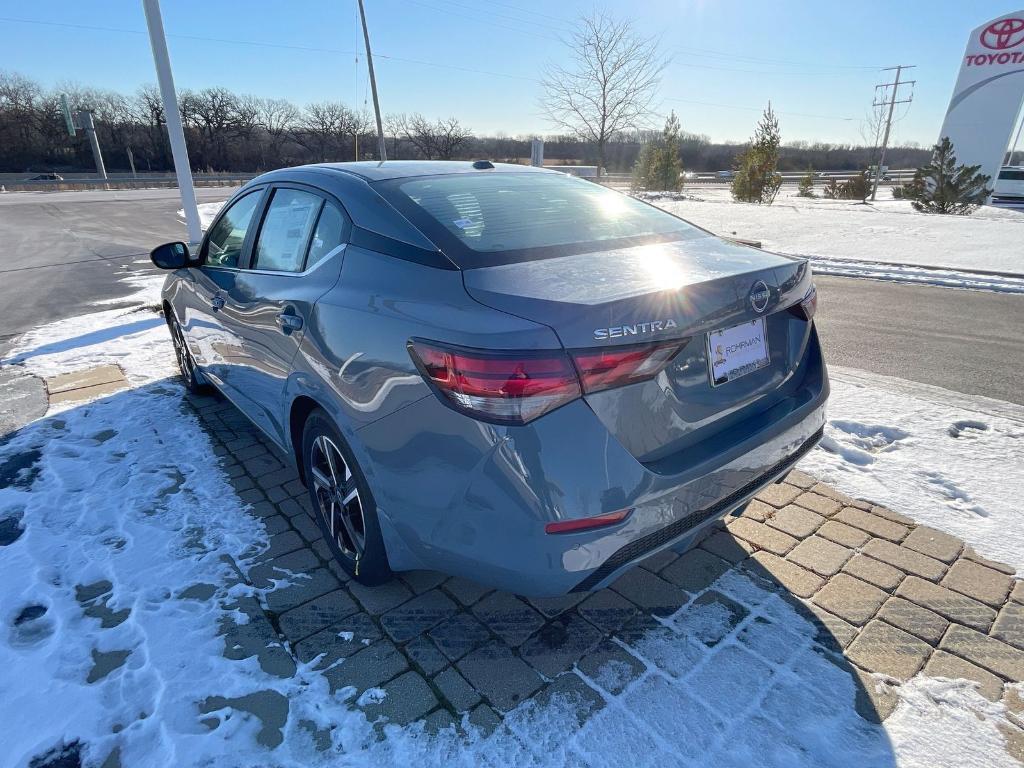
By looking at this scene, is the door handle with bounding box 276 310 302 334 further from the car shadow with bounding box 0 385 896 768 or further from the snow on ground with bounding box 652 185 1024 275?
the snow on ground with bounding box 652 185 1024 275

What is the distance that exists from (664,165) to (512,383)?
→ 31931 millimetres

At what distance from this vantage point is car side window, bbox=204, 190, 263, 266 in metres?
3.17

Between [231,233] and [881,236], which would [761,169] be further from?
[231,233]

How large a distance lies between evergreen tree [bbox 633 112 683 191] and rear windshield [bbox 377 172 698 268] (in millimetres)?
30153

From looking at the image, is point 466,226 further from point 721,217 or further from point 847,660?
point 721,217

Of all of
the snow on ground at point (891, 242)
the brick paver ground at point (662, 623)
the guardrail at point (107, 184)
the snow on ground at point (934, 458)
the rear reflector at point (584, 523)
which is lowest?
the brick paver ground at point (662, 623)

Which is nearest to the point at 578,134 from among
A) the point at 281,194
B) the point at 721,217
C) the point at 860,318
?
the point at 721,217

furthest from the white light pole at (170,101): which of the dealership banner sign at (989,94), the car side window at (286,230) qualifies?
the dealership banner sign at (989,94)

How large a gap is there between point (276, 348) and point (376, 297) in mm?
837

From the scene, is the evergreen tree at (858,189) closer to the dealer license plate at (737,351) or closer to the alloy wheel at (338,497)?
the dealer license plate at (737,351)

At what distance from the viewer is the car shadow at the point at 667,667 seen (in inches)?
67.8

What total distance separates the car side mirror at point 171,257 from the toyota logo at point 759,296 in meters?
3.41

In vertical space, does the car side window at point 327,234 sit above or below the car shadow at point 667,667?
above

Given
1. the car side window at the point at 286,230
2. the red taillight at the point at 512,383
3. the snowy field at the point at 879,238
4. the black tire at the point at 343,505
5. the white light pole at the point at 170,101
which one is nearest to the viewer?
the red taillight at the point at 512,383
